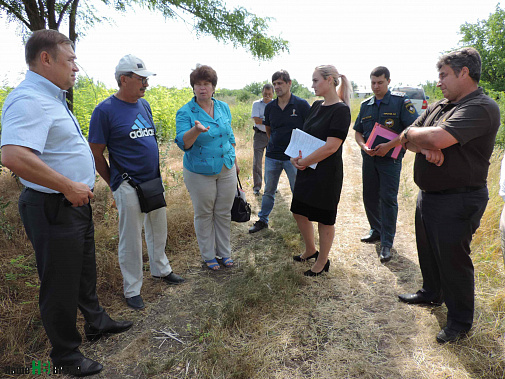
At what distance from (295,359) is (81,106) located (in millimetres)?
6099

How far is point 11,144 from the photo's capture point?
1.68 meters

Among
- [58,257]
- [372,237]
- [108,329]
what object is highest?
[58,257]

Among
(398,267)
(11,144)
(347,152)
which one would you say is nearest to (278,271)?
(398,267)

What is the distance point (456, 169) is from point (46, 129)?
2594 mm

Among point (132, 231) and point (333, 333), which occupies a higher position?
point (132, 231)

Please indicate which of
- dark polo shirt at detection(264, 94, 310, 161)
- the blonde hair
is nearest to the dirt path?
dark polo shirt at detection(264, 94, 310, 161)

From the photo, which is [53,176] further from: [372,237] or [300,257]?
[372,237]

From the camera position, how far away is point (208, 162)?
10.2ft

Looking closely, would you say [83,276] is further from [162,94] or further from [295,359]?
[162,94]

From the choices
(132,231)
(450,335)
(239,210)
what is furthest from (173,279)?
(450,335)

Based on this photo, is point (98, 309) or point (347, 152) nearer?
point (98, 309)

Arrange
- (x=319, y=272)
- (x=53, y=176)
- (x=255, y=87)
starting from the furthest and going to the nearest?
(x=255, y=87)
(x=319, y=272)
(x=53, y=176)

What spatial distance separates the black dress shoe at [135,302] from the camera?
276cm

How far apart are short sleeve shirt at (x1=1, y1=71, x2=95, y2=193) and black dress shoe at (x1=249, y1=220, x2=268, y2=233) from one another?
262 cm
